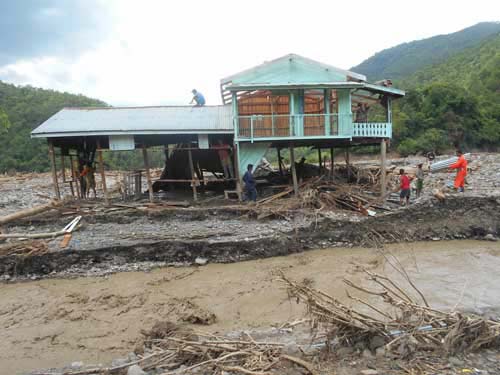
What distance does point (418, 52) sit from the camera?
84375 millimetres

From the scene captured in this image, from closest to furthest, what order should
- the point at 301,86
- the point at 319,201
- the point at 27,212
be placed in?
1. the point at 27,212
2. the point at 319,201
3. the point at 301,86

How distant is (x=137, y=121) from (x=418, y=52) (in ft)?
305

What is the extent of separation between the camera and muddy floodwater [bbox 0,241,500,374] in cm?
542

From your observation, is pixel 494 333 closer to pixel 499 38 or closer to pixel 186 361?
pixel 186 361

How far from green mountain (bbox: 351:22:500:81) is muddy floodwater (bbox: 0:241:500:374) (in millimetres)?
72919

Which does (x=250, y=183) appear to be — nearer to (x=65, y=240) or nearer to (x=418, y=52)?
(x=65, y=240)

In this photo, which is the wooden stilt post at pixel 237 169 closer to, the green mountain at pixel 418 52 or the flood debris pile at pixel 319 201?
the flood debris pile at pixel 319 201

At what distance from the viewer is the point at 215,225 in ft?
33.9

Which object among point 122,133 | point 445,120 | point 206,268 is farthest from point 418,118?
point 206,268

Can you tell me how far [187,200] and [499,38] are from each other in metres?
72.1

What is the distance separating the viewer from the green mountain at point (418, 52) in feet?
246

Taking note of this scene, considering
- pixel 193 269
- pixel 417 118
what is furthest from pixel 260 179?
pixel 417 118

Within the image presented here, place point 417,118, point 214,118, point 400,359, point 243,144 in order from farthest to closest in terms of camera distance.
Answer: point 417,118
point 214,118
point 243,144
point 400,359

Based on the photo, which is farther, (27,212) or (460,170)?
(460,170)
